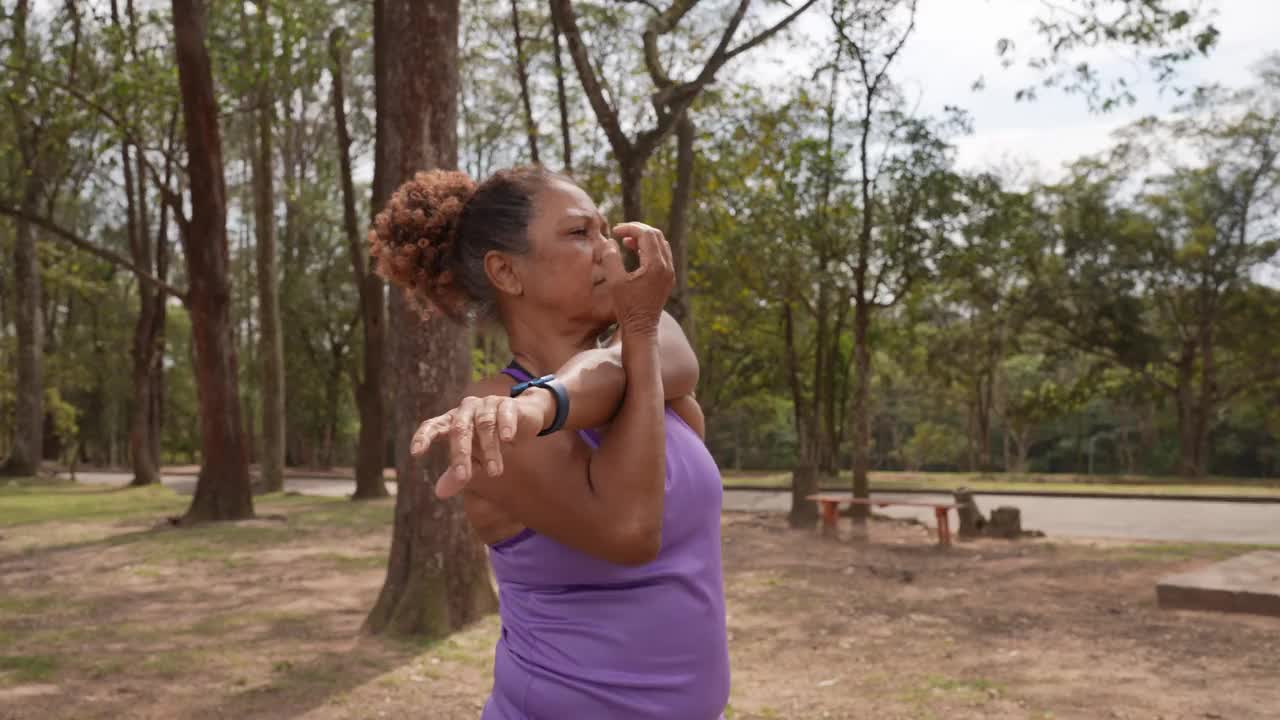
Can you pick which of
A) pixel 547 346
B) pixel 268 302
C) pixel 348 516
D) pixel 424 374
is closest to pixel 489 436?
pixel 547 346

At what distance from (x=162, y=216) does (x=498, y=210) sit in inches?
1025

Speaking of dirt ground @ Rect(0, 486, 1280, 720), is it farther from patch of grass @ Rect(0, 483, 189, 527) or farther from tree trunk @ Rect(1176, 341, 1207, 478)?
tree trunk @ Rect(1176, 341, 1207, 478)

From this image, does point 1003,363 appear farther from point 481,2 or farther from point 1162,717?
point 1162,717

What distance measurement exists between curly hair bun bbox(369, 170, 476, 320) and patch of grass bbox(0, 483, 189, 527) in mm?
16743

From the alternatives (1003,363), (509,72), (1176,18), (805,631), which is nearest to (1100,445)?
(1003,363)

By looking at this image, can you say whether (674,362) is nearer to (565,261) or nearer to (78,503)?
(565,261)

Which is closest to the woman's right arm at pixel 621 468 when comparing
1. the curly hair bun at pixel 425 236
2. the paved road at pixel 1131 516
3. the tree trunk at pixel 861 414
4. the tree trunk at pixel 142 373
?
the curly hair bun at pixel 425 236

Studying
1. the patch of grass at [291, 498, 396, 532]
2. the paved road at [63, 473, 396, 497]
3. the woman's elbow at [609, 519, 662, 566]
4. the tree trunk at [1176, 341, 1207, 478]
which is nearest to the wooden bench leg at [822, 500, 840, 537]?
the patch of grass at [291, 498, 396, 532]

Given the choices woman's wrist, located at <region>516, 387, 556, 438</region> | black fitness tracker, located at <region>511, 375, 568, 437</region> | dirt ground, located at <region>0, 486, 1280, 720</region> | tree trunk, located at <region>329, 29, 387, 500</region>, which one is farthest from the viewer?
tree trunk, located at <region>329, 29, 387, 500</region>

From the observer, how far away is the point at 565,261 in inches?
75.2

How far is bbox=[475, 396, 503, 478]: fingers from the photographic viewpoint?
49.1 inches

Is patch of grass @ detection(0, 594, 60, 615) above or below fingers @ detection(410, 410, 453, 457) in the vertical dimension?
below

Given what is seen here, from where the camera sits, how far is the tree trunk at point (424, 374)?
771 cm

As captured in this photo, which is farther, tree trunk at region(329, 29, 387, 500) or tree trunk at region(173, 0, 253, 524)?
tree trunk at region(329, 29, 387, 500)
